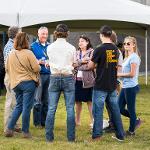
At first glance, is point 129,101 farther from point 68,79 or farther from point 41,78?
point 41,78

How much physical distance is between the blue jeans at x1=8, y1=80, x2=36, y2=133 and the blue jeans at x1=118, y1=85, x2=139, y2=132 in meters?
1.45

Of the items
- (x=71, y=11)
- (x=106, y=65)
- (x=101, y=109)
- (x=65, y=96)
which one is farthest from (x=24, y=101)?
(x=71, y=11)

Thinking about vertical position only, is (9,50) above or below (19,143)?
above

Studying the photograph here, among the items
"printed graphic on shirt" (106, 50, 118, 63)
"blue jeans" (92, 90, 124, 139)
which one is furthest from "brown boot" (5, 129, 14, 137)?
"printed graphic on shirt" (106, 50, 118, 63)

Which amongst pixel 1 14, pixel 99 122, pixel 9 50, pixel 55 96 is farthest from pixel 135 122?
pixel 1 14

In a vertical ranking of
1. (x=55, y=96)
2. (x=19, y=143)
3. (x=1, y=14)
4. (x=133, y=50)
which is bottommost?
(x=19, y=143)

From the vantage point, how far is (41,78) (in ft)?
31.0

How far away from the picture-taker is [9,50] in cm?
882

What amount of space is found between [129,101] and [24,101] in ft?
5.37

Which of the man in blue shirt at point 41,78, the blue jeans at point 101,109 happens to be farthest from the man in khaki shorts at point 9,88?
the blue jeans at point 101,109

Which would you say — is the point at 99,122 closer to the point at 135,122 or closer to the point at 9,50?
the point at 135,122

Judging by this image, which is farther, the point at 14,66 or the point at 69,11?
the point at 69,11

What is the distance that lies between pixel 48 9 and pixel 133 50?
5.24 metres

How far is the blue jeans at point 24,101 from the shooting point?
823 centimetres
